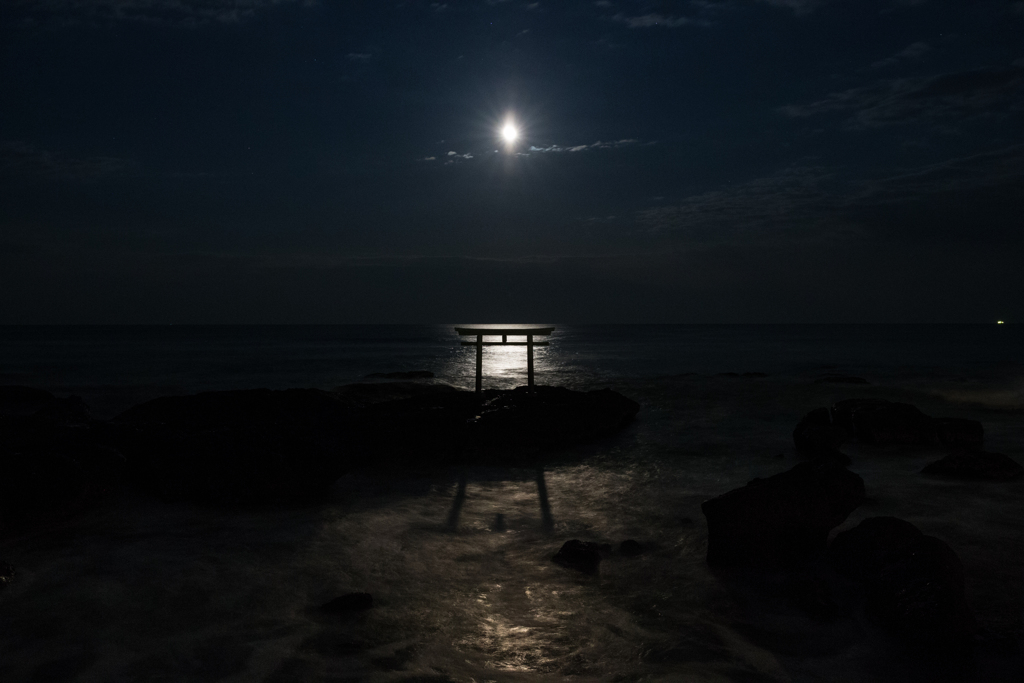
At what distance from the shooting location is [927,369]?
49031mm

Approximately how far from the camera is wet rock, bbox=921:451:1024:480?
35.9 ft

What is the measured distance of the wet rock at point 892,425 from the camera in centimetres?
1480

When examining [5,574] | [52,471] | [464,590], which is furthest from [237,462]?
[464,590]

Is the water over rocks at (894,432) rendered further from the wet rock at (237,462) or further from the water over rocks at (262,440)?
the wet rock at (237,462)

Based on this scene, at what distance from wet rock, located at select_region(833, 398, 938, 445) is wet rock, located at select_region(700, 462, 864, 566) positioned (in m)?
9.26

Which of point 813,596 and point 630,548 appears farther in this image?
point 630,548

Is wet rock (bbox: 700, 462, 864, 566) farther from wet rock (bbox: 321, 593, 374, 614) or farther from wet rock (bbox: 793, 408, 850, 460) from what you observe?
wet rock (bbox: 793, 408, 850, 460)

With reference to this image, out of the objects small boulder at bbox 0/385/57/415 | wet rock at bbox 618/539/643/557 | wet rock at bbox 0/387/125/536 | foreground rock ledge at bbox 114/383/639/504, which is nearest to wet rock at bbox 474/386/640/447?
foreground rock ledge at bbox 114/383/639/504

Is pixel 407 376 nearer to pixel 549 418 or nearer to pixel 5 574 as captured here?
pixel 549 418

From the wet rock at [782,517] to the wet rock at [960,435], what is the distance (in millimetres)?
9899

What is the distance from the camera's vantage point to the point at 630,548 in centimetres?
791

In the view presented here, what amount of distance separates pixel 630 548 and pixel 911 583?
3.18 meters

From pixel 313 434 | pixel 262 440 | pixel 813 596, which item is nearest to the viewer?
pixel 813 596

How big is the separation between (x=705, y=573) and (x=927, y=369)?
52.8 metres
